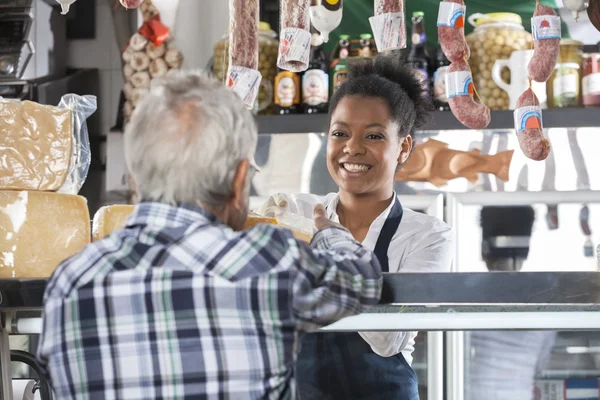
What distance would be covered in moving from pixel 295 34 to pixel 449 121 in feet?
3.78

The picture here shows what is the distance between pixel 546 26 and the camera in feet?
6.28

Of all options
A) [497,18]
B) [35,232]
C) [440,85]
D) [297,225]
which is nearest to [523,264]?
[440,85]

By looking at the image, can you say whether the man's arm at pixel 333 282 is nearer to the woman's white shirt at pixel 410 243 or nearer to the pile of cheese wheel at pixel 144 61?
the woman's white shirt at pixel 410 243

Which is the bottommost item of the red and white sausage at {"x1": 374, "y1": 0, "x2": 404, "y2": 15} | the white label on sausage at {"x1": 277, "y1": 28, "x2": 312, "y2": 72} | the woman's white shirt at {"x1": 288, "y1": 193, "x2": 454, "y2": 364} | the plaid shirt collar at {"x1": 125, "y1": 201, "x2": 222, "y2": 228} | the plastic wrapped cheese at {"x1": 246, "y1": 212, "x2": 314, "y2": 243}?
the woman's white shirt at {"x1": 288, "y1": 193, "x2": 454, "y2": 364}

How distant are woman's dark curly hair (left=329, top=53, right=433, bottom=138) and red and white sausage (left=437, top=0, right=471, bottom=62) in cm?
24

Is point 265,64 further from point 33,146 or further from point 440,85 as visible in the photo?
point 33,146

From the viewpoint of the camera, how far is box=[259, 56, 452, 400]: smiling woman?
176cm

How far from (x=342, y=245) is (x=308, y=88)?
5.91 ft

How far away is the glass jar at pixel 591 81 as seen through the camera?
2.80 m

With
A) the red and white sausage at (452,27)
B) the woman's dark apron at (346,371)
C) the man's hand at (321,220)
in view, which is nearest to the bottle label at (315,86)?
the red and white sausage at (452,27)

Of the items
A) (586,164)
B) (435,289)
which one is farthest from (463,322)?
(586,164)

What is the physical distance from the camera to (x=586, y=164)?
2885 mm

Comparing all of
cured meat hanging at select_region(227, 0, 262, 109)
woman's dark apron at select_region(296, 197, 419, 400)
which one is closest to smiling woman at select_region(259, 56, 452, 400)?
woman's dark apron at select_region(296, 197, 419, 400)

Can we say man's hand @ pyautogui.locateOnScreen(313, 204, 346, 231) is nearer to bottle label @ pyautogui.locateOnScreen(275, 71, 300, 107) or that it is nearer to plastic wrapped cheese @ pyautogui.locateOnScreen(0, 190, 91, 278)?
plastic wrapped cheese @ pyautogui.locateOnScreen(0, 190, 91, 278)
